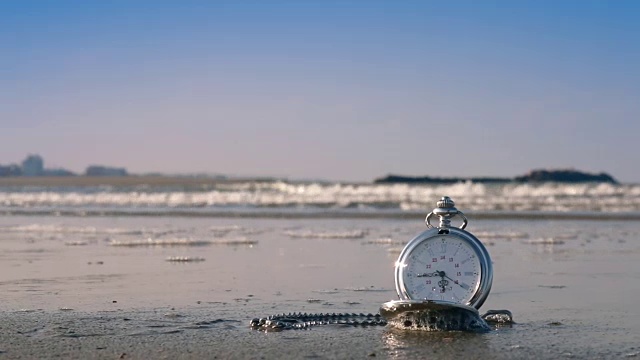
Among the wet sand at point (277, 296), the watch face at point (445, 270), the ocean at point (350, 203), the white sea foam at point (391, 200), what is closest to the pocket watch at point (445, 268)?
the watch face at point (445, 270)

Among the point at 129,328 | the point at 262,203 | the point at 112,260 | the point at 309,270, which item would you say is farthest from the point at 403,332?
the point at 262,203

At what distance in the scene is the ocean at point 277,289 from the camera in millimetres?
6598

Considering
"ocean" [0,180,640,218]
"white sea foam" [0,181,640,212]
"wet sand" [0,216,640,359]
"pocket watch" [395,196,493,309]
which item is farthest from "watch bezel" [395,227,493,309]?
"white sea foam" [0,181,640,212]

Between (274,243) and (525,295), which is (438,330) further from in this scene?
(274,243)

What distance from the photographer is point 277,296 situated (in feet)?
30.8

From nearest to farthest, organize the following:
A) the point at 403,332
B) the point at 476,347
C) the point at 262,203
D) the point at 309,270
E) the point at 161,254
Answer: the point at 476,347, the point at 403,332, the point at 309,270, the point at 161,254, the point at 262,203

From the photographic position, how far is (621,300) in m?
8.96

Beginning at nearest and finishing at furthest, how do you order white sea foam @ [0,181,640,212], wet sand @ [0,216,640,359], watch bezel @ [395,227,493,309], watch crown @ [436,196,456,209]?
wet sand @ [0,216,640,359] < watch bezel @ [395,227,493,309] < watch crown @ [436,196,456,209] < white sea foam @ [0,181,640,212]

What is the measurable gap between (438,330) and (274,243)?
938cm

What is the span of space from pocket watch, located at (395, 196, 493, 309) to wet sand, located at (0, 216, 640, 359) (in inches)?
13.9

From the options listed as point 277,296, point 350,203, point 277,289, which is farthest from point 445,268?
point 350,203

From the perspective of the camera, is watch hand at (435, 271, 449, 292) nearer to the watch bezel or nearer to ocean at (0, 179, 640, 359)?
the watch bezel

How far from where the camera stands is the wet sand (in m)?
6.54

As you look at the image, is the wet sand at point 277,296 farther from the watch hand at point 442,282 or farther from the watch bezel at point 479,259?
the watch hand at point 442,282
